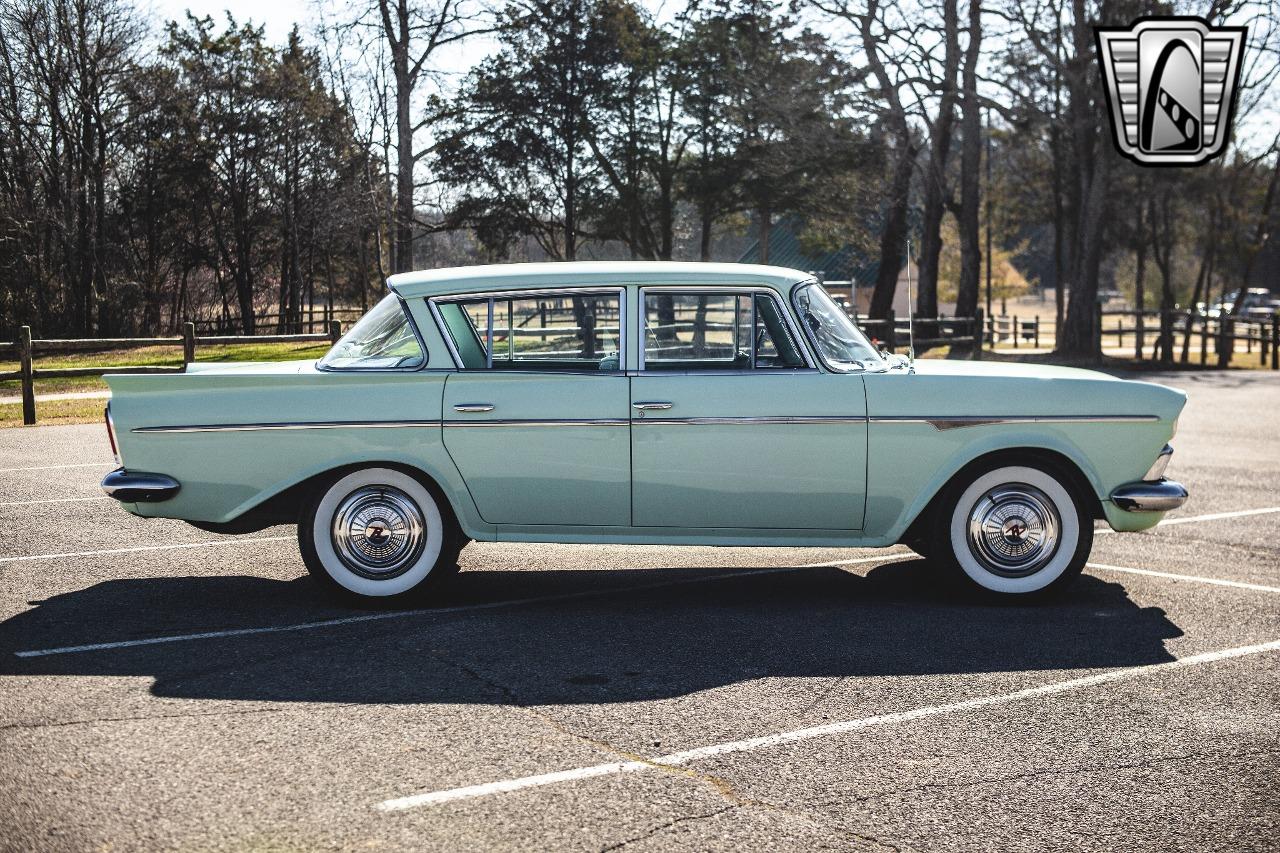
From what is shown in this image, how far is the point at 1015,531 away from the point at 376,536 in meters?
3.21

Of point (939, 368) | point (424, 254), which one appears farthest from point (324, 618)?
point (424, 254)

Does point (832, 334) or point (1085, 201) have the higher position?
point (1085, 201)

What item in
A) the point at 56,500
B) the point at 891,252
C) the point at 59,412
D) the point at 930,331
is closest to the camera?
the point at 56,500

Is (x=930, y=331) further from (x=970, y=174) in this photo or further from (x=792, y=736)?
(x=792, y=736)

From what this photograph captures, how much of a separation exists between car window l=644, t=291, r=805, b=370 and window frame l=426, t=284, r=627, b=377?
0.13 m

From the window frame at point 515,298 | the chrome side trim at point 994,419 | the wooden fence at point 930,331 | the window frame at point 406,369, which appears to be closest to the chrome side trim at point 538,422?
the window frame at point 515,298

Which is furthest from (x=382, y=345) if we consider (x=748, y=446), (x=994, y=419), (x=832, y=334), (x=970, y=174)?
(x=970, y=174)

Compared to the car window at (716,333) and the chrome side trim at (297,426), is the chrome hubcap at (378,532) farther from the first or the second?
the car window at (716,333)

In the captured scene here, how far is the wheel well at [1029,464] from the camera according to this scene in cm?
641

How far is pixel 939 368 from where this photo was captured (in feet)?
22.4

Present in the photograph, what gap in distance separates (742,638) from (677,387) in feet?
4.21

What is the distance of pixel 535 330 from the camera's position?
21.4ft

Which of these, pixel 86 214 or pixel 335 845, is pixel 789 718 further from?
pixel 86 214

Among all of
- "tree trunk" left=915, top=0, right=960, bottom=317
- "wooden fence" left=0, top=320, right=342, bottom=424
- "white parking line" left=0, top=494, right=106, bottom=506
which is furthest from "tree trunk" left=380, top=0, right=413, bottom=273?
"white parking line" left=0, top=494, right=106, bottom=506
